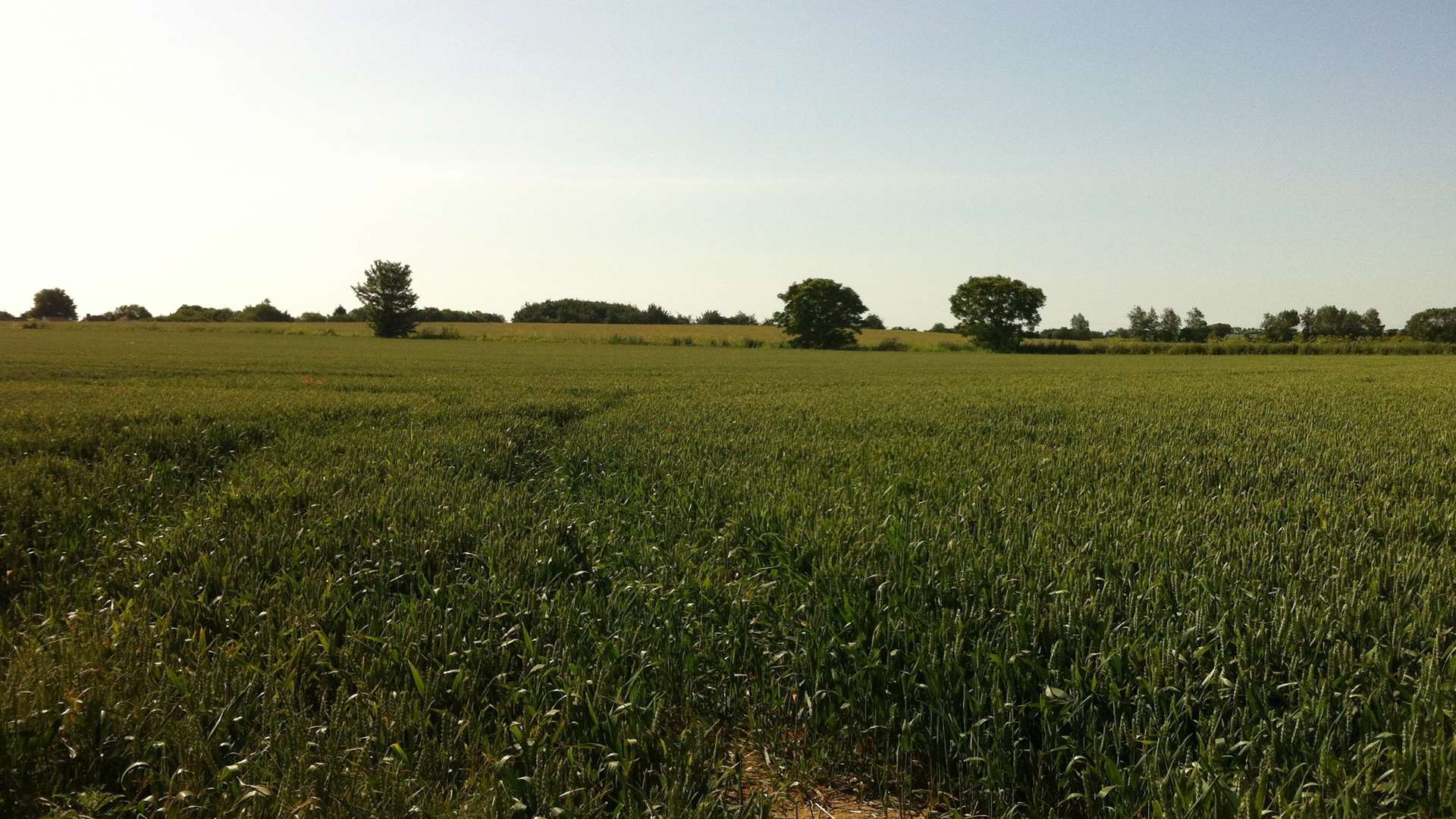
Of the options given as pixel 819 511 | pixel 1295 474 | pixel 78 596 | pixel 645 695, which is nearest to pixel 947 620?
pixel 645 695

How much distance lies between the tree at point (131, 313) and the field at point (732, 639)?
158216mm

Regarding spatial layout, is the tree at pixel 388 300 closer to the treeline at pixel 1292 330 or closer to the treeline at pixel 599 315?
the treeline at pixel 599 315

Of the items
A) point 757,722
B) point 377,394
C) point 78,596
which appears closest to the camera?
point 757,722

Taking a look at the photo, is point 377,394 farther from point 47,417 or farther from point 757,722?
point 757,722

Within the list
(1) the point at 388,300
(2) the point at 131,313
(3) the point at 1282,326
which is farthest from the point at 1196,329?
(2) the point at 131,313

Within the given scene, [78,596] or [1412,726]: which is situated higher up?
[1412,726]

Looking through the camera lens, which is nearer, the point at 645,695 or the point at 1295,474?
the point at 645,695

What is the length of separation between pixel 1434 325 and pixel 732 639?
5557 inches

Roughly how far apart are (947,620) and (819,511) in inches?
67.7

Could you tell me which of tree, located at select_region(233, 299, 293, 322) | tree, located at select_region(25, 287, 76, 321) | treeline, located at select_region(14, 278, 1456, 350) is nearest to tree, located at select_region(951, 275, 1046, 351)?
treeline, located at select_region(14, 278, 1456, 350)

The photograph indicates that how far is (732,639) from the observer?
10.5 ft

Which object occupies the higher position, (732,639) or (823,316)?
(823,316)

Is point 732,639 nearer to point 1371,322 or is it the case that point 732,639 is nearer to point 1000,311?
point 1000,311

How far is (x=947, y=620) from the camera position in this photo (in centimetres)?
310
